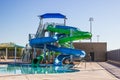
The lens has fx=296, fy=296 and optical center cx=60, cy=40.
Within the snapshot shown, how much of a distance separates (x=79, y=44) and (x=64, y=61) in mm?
18946

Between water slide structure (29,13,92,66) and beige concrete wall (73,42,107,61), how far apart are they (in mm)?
16393

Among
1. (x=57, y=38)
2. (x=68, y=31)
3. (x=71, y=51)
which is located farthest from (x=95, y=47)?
(x=71, y=51)

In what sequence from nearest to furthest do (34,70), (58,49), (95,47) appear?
(34,70) < (58,49) < (95,47)

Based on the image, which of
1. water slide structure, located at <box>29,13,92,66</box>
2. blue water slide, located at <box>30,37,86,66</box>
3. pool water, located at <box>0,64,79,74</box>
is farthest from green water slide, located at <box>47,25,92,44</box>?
pool water, located at <box>0,64,79,74</box>

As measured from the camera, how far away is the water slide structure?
3662cm

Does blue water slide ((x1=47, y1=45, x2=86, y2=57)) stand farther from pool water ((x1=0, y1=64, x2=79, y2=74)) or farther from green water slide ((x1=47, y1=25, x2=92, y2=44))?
pool water ((x1=0, y1=64, x2=79, y2=74))

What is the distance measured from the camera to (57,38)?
38.3 m

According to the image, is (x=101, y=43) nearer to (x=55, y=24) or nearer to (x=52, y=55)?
(x=52, y=55)

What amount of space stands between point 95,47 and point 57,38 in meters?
21.6

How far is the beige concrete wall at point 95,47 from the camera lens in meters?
58.3

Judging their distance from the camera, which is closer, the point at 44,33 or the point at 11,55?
the point at 44,33

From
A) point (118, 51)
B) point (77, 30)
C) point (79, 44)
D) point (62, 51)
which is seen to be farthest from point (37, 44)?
point (79, 44)

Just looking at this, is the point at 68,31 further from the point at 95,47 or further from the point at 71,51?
the point at 95,47

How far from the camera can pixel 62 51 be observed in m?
37.5
